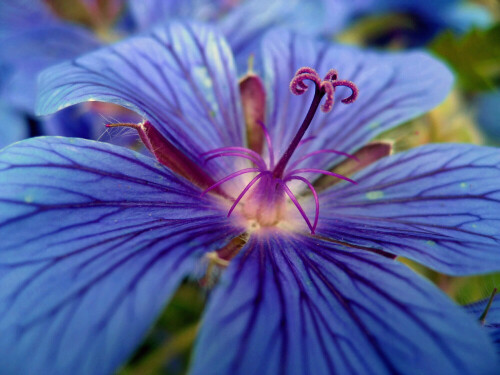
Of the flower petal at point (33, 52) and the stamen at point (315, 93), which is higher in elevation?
the flower petal at point (33, 52)

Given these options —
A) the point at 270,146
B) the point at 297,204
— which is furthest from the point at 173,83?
the point at 297,204

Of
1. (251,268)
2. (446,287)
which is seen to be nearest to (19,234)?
(251,268)

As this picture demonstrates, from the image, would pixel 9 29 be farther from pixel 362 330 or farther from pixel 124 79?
pixel 362 330

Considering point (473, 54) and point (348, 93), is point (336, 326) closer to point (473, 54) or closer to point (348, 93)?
point (348, 93)

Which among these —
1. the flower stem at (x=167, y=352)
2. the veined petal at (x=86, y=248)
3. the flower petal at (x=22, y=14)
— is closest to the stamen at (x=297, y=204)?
the veined petal at (x=86, y=248)

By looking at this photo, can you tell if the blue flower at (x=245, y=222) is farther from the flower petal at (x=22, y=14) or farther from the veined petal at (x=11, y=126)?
the flower petal at (x=22, y=14)
